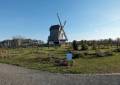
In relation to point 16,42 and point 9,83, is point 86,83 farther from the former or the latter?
point 16,42

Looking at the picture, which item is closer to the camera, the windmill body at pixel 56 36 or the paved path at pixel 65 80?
the paved path at pixel 65 80

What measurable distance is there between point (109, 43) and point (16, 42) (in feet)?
171

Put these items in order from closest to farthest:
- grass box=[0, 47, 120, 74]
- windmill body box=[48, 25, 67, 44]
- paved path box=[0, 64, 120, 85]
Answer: paved path box=[0, 64, 120, 85], grass box=[0, 47, 120, 74], windmill body box=[48, 25, 67, 44]

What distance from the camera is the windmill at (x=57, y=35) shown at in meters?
84.7

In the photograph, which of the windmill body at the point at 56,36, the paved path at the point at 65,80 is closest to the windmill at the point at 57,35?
the windmill body at the point at 56,36

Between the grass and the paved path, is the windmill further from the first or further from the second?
the paved path

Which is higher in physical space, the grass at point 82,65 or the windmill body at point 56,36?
the windmill body at point 56,36

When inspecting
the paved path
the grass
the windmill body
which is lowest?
the paved path

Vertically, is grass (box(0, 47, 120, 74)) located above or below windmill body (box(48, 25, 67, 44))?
below

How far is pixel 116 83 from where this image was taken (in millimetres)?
14547

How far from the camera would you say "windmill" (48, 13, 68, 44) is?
84688mm

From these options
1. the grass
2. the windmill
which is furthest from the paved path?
the windmill

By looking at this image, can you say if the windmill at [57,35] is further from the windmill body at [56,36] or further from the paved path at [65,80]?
the paved path at [65,80]

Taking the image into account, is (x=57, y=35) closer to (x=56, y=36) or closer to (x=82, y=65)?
(x=56, y=36)
